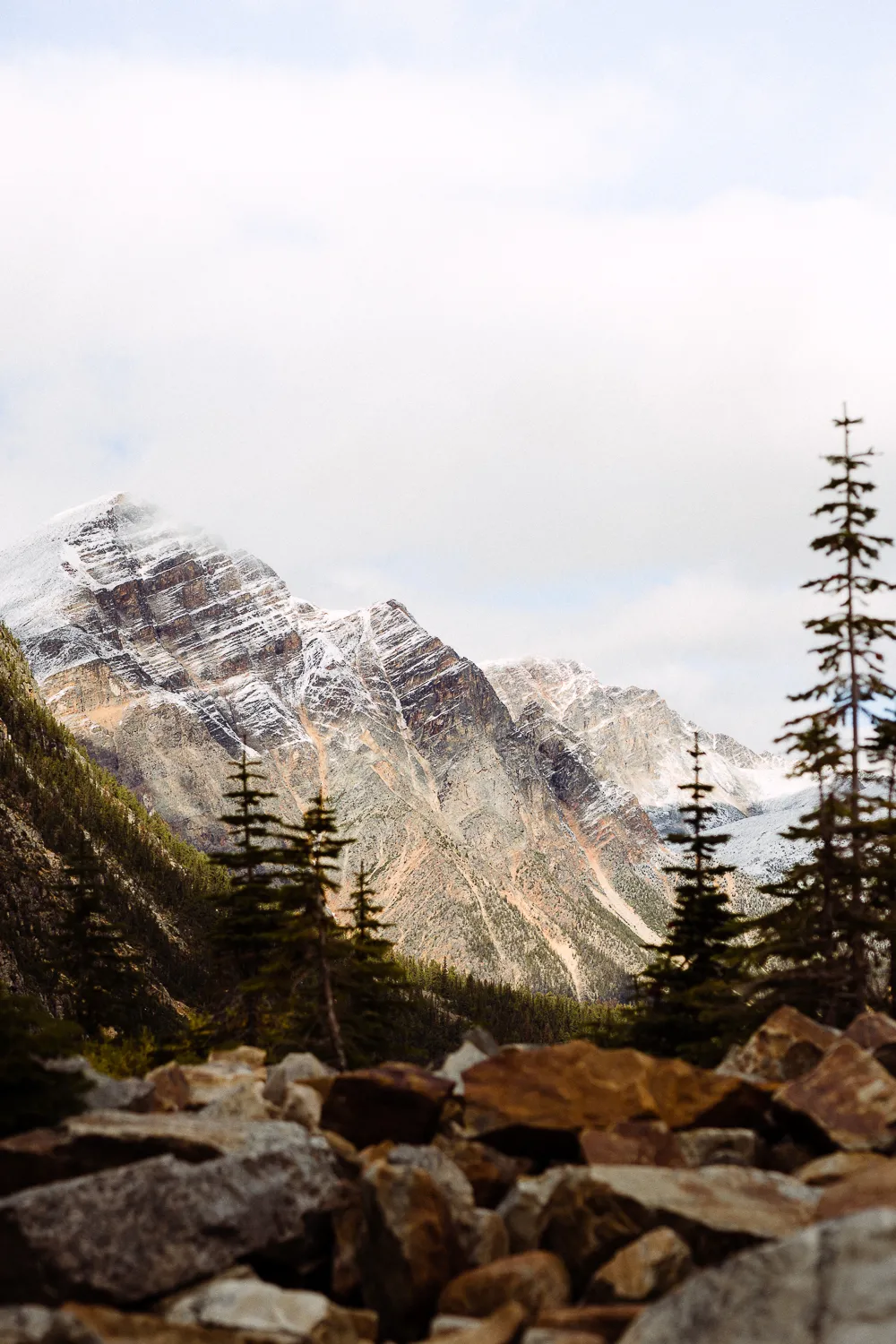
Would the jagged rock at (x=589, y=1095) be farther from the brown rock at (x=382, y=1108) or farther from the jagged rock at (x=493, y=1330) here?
the jagged rock at (x=493, y=1330)

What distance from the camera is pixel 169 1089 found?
51.1ft

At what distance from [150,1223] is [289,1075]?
6.66 m

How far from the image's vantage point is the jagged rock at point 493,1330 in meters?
8.72

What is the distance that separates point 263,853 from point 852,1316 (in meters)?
28.9

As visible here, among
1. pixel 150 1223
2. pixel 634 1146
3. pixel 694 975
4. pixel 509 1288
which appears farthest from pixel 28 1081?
pixel 694 975

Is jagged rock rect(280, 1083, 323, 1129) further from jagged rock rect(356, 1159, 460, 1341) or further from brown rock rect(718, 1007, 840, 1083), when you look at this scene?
brown rock rect(718, 1007, 840, 1083)

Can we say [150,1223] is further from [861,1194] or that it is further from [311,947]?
[311,947]

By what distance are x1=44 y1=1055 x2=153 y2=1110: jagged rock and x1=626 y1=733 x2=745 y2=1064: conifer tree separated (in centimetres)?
1467

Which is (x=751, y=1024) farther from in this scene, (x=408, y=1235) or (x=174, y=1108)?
(x=408, y=1235)

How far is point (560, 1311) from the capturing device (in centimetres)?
867

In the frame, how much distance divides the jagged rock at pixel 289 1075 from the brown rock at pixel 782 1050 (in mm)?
6368

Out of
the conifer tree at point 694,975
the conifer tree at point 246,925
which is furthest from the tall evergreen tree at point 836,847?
the conifer tree at point 246,925

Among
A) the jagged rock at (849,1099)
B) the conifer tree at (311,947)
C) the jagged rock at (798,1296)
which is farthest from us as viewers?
the conifer tree at (311,947)

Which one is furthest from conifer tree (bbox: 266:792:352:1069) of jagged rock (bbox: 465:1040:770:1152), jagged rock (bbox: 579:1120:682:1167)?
jagged rock (bbox: 579:1120:682:1167)
